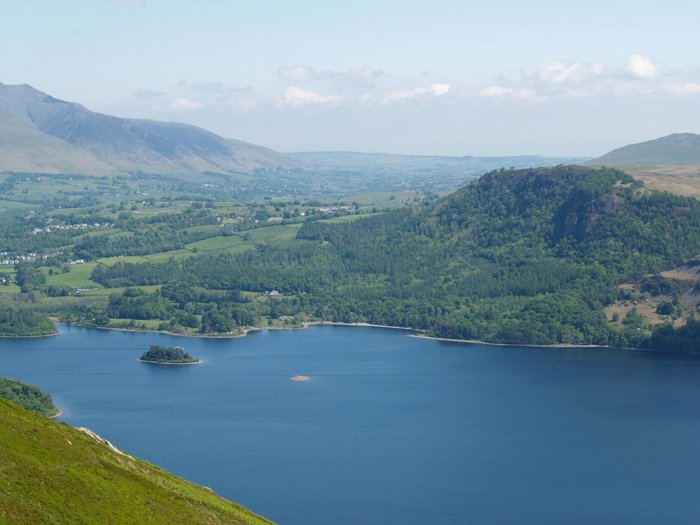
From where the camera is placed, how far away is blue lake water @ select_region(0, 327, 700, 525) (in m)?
68.9

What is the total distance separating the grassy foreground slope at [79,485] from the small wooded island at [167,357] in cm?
6732

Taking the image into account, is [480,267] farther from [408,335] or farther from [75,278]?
[75,278]

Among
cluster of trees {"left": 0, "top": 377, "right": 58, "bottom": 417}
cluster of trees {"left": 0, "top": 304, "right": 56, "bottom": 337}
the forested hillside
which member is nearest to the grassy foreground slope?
cluster of trees {"left": 0, "top": 377, "right": 58, "bottom": 417}

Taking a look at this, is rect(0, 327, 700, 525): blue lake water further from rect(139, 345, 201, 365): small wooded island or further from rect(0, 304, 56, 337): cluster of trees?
rect(0, 304, 56, 337): cluster of trees

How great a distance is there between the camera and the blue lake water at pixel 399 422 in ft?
226

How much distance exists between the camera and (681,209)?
15312 centimetres

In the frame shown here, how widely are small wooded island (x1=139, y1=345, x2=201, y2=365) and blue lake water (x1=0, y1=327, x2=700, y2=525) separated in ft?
5.99

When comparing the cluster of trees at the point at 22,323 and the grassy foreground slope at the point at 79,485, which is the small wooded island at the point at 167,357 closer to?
the cluster of trees at the point at 22,323

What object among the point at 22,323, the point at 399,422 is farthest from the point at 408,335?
the point at 399,422

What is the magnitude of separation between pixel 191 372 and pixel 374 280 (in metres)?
57.1

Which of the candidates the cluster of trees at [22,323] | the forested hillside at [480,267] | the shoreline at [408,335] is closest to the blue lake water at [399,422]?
the shoreline at [408,335]

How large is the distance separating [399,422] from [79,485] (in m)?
53.4

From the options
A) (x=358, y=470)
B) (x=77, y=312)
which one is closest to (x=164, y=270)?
(x=77, y=312)

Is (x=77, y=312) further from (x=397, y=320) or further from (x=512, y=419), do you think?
(x=512, y=419)
